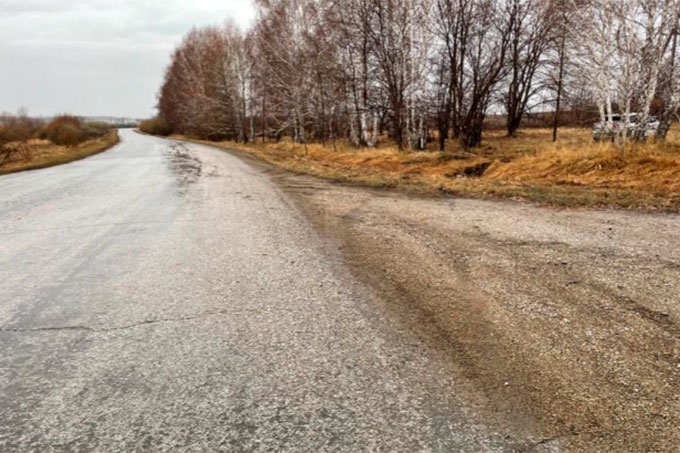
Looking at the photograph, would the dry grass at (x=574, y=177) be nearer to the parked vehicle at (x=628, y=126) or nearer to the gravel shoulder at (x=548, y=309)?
the parked vehicle at (x=628, y=126)

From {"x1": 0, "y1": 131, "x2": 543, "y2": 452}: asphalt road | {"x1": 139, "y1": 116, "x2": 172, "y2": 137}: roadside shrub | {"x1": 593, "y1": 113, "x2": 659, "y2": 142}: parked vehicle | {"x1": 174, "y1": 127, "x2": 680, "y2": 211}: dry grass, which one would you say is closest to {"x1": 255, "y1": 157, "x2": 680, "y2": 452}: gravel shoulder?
{"x1": 0, "y1": 131, "x2": 543, "y2": 452}: asphalt road

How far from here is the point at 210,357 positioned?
8.89 feet

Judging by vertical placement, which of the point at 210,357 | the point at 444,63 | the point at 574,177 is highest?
the point at 444,63

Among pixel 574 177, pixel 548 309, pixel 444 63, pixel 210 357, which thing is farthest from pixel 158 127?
pixel 548 309

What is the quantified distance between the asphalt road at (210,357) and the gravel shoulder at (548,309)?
0.70 ft

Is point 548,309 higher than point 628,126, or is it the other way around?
point 628,126

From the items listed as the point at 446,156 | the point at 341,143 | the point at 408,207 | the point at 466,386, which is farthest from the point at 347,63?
the point at 466,386

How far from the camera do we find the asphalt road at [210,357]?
6.68ft

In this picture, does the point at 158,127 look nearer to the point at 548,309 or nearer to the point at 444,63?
the point at 444,63

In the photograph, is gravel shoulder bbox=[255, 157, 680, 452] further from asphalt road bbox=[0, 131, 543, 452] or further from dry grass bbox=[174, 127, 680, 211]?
dry grass bbox=[174, 127, 680, 211]

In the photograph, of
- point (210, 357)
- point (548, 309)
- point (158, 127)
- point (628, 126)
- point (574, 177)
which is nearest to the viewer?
point (210, 357)

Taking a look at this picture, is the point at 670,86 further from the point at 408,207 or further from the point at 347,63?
the point at 347,63

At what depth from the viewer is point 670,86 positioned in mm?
11375

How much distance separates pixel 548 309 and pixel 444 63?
1936 cm
